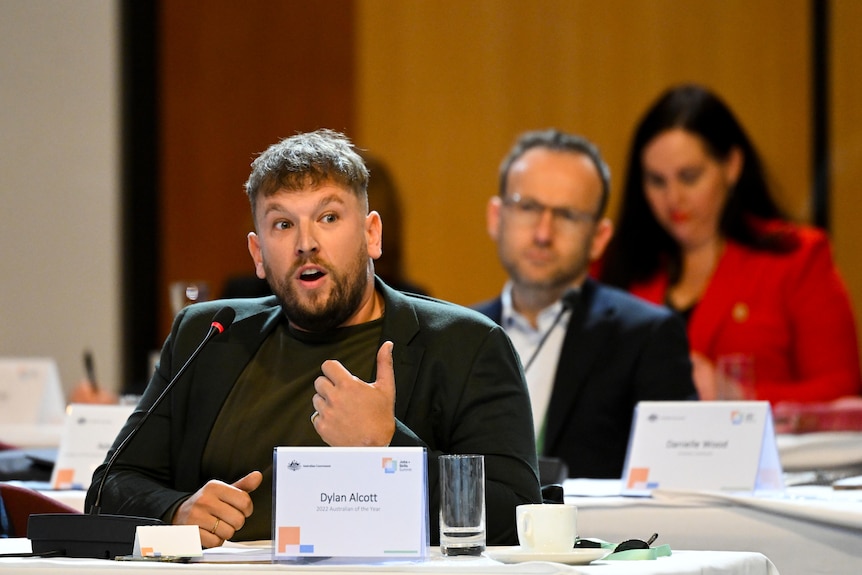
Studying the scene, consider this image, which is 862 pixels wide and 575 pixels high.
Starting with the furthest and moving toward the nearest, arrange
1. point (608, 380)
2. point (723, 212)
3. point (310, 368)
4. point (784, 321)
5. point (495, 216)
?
point (723, 212)
point (784, 321)
point (495, 216)
point (608, 380)
point (310, 368)

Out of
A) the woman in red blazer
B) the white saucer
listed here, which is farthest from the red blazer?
the white saucer

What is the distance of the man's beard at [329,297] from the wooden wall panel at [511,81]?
12.1 feet

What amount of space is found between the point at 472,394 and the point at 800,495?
2.54 feet

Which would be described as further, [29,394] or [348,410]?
[29,394]

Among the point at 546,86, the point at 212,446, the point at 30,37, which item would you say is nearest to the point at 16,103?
the point at 30,37

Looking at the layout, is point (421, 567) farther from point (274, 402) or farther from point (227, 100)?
point (227, 100)

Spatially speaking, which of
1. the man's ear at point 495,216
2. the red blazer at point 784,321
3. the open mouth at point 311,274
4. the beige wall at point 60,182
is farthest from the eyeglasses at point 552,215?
the beige wall at point 60,182

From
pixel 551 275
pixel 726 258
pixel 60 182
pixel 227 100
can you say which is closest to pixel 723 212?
pixel 726 258

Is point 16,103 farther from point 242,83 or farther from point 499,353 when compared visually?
point 499,353

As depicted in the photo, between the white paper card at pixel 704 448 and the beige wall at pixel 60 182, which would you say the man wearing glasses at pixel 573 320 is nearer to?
the white paper card at pixel 704 448

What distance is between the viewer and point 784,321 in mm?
4219

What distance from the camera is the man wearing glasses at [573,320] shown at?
3318 millimetres

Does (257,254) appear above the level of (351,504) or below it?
above

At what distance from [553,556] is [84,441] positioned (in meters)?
1.49
